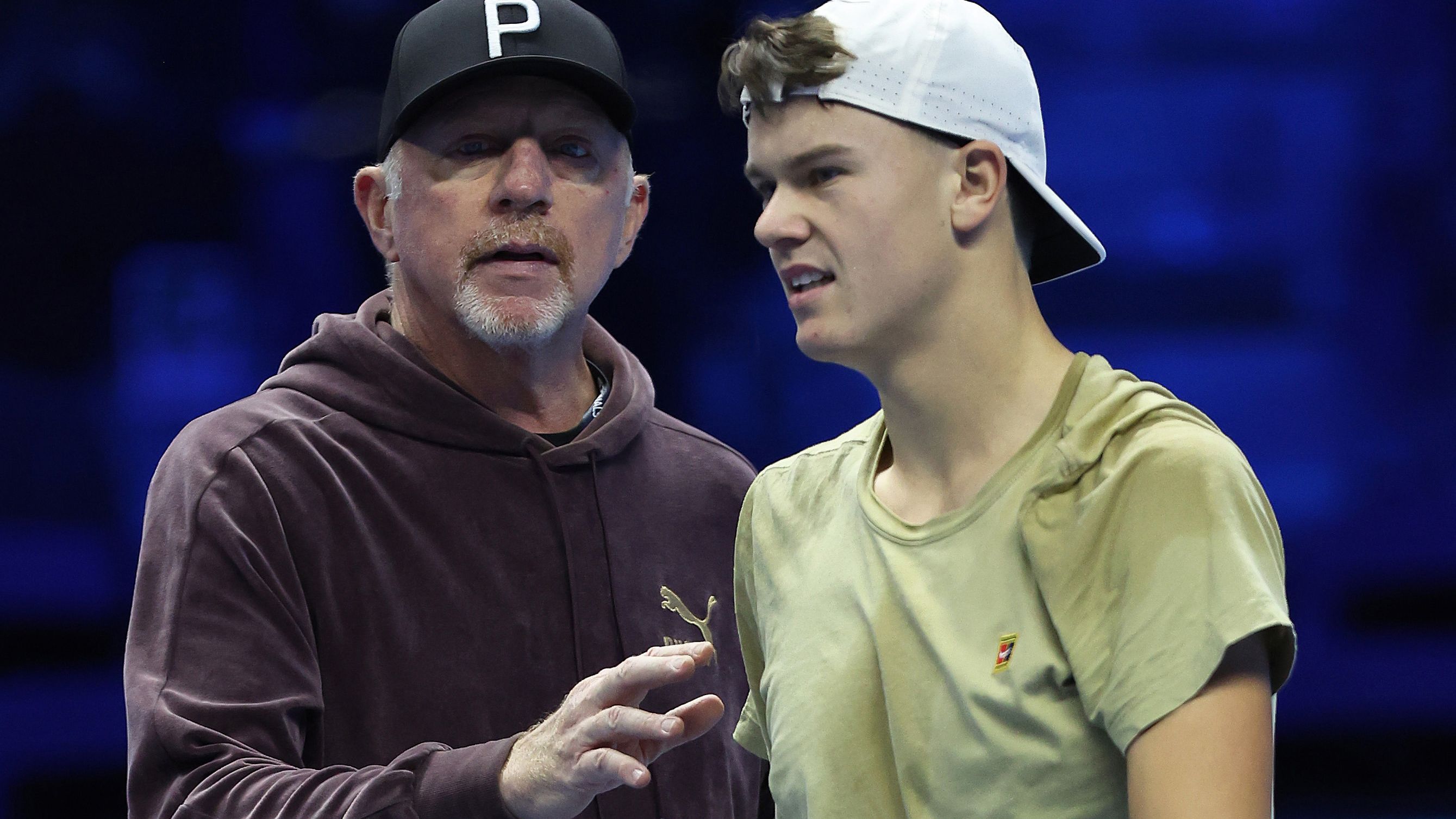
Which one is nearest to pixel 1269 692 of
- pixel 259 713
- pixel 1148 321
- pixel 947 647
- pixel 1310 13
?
pixel 947 647

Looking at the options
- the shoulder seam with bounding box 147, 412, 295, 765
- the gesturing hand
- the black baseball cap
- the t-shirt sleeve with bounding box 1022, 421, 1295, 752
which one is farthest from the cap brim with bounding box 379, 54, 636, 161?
the t-shirt sleeve with bounding box 1022, 421, 1295, 752

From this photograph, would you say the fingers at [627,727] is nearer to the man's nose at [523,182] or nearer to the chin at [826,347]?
the chin at [826,347]

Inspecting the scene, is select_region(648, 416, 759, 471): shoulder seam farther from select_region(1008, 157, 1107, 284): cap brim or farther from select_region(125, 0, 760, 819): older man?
select_region(1008, 157, 1107, 284): cap brim

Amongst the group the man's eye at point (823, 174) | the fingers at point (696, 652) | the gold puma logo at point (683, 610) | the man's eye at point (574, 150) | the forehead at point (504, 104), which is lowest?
the gold puma logo at point (683, 610)

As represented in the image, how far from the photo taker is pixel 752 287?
380 centimetres

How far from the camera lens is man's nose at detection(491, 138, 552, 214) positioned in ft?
7.88

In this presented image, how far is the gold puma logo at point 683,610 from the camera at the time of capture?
2.47 m

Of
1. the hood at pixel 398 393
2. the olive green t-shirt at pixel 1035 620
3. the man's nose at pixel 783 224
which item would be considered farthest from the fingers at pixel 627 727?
the hood at pixel 398 393

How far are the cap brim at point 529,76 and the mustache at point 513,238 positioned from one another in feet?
0.71

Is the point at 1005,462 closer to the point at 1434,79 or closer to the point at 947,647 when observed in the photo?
the point at 947,647

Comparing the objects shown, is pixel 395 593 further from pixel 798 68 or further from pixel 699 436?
pixel 798 68

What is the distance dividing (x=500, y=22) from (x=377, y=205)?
38 cm

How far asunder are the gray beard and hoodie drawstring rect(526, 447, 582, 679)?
182 millimetres

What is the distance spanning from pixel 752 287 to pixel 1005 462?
2.17m
